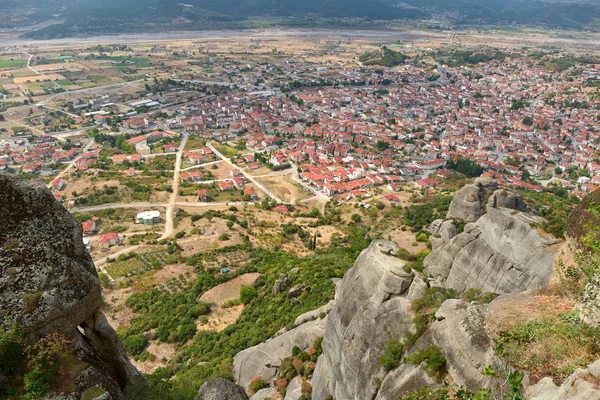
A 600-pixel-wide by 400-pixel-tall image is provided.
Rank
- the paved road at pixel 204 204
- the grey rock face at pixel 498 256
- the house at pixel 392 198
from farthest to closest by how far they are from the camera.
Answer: the paved road at pixel 204 204 < the house at pixel 392 198 < the grey rock face at pixel 498 256

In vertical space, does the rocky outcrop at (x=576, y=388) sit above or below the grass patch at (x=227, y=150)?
above

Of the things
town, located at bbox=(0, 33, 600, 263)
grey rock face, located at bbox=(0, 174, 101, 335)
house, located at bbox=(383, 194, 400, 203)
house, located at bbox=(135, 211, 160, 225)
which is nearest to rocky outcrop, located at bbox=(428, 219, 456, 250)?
town, located at bbox=(0, 33, 600, 263)

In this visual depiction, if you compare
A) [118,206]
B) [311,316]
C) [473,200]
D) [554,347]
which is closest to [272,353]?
[311,316]

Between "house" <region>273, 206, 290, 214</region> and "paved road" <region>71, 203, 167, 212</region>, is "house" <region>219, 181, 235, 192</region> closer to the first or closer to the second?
"paved road" <region>71, 203, 167, 212</region>

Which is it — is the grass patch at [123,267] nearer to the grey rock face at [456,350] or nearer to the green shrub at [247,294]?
the green shrub at [247,294]

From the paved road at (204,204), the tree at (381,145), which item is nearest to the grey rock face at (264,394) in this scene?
the paved road at (204,204)

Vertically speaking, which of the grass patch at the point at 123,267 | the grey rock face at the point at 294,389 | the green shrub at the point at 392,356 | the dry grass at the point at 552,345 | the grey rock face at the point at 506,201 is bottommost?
the grass patch at the point at 123,267

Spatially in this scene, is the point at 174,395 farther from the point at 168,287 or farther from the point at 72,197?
the point at 72,197

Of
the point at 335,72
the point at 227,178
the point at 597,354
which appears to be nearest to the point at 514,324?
the point at 597,354
